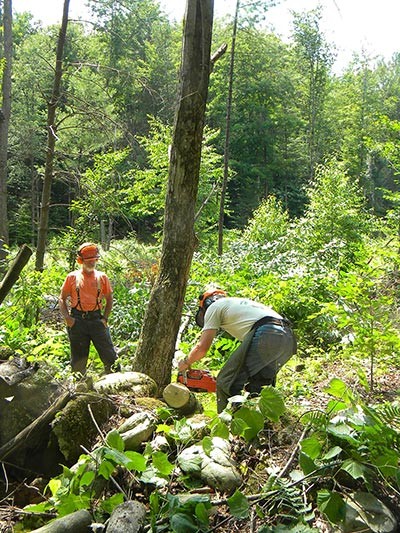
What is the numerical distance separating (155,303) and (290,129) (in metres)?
43.8

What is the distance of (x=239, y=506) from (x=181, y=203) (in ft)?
9.85

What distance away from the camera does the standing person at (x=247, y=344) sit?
13.7 ft

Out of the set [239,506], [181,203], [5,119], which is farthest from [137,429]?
[5,119]

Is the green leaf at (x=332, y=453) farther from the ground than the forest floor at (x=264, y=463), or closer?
farther from the ground

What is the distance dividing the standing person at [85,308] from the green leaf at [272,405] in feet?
10.6

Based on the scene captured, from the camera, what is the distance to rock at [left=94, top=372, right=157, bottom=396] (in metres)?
4.52

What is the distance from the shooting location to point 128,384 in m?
4.63

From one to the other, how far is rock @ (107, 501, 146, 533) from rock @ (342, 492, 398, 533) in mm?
1156

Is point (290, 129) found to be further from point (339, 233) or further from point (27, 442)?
point (27, 442)

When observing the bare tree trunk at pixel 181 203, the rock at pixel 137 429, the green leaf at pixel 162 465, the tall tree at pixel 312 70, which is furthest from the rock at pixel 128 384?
the tall tree at pixel 312 70

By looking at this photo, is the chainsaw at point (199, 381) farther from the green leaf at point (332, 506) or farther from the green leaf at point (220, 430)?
the green leaf at point (332, 506)

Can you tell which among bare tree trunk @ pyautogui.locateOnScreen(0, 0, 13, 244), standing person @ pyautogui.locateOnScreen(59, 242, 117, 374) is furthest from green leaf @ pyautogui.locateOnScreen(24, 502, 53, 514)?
bare tree trunk @ pyautogui.locateOnScreen(0, 0, 13, 244)

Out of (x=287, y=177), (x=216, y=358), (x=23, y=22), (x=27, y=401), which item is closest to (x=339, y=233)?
(x=216, y=358)

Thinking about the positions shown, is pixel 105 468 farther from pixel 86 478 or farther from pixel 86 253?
pixel 86 253
